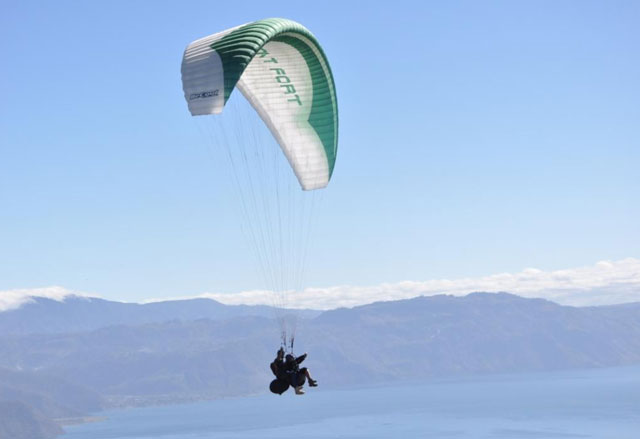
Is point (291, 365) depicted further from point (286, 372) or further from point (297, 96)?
point (297, 96)

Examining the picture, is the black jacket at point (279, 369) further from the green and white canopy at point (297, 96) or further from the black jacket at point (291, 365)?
the green and white canopy at point (297, 96)

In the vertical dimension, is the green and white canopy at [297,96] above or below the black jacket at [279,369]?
above

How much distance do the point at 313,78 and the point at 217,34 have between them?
183 inches

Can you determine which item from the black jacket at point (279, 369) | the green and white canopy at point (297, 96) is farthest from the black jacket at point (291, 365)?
the green and white canopy at point (297, 96)

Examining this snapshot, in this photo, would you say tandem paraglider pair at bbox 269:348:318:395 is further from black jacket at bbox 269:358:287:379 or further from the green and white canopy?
the green and white canopy

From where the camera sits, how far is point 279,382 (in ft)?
85.9

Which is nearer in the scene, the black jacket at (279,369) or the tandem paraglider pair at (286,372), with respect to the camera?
the tandem paraglider pair at (286,372)

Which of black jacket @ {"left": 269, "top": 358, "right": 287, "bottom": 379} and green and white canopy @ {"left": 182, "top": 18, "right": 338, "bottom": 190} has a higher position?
green and white canopy @ {"left": 182, "top": 18, "right": 338, "bottom": 190}

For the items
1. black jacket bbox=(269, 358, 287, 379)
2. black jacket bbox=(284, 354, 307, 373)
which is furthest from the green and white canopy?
black jacket bbox=(269, 358, 287, 379)

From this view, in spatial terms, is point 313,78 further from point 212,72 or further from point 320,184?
point 212,72

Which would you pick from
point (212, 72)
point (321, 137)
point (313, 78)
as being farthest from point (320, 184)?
point (212, 72)

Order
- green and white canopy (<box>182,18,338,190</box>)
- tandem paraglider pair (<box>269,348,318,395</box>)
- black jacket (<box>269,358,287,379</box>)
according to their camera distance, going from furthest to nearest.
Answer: green and white canopy (<box>182,18,338,190</box>)
black jacket (<box>269,358,287,379</box>)
tandem paraglider pair (<box>269,348,318,395</box>)

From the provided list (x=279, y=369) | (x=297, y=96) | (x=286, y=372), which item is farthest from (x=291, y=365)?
(x=297, y=96)

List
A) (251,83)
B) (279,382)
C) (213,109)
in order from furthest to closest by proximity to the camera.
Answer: (251,83) → (279,382) → (213,109)
